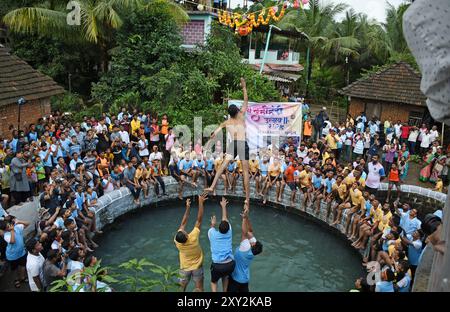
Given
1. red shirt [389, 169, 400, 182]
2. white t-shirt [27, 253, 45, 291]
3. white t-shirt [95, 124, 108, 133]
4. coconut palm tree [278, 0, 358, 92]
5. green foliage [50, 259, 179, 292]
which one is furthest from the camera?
coconut palm tree [278, 0, 358, 92]

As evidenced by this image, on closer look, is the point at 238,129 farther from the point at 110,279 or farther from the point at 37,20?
the point at 37,20

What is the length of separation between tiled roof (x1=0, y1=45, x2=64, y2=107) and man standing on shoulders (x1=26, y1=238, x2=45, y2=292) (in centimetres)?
876

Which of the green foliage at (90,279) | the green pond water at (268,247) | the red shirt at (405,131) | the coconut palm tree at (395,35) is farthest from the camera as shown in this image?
the coconut palm tree at (395,35)

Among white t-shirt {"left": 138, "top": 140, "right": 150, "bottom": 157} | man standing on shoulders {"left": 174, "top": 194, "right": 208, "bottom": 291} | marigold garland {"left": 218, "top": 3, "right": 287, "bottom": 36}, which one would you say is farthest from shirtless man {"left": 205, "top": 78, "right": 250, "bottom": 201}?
marigold garland {"left": 218, "top": 3, "right": 287, "bottom": 36}

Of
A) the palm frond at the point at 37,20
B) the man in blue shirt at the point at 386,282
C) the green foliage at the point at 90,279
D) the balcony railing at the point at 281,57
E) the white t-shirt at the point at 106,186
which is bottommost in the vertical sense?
the white t-shirt at the point at 106,186

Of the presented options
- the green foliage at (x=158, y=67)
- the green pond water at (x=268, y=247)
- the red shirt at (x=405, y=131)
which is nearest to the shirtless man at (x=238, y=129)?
the green pond water at (x=268, y=247)

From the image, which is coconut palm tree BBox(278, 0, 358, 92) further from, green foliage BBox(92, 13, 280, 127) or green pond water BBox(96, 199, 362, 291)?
green pond water BBox(96, 199, 362, 291)

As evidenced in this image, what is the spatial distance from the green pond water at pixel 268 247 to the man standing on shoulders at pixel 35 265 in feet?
9.36

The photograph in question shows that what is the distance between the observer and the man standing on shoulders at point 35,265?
25.1ft

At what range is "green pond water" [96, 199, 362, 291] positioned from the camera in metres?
10.2

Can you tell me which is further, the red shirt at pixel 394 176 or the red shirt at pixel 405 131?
the red shirt at pixel 405 131

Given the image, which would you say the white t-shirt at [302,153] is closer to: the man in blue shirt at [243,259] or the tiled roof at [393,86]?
the tiled roof at [393,86]

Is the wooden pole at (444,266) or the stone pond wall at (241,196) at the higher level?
the wooden pole at (444,266)
